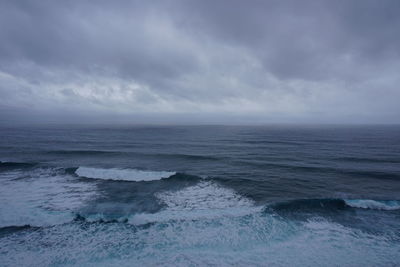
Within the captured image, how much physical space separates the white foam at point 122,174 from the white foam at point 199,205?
4614 millimetres

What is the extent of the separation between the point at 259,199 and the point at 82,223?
12307 millimetres

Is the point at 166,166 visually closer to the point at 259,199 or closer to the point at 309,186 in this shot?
the point at 259,199

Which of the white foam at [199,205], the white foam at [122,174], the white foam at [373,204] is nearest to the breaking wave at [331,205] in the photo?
the white foam at [373,204]

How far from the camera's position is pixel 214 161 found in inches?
1049

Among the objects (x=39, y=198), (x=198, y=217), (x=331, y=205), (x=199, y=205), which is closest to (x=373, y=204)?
(x=331, y=205)

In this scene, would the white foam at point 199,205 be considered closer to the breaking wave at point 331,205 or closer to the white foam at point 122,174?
the breaking wave at point 331,205

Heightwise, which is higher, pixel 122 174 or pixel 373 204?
pixel 373 204

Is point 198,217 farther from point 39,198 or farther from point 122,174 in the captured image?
point 39,198

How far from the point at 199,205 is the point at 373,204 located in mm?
12513

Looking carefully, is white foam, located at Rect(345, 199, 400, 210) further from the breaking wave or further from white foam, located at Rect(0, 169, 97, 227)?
white foam, located at Rect(0, 169, 97, 227)

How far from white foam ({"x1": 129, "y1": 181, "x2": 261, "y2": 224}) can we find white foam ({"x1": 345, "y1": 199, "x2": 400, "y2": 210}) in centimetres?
705

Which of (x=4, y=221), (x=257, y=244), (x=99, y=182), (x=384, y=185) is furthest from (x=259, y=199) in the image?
(x=4, y=221)

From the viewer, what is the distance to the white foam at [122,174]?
1892 centimetres

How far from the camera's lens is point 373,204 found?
41.7ft
